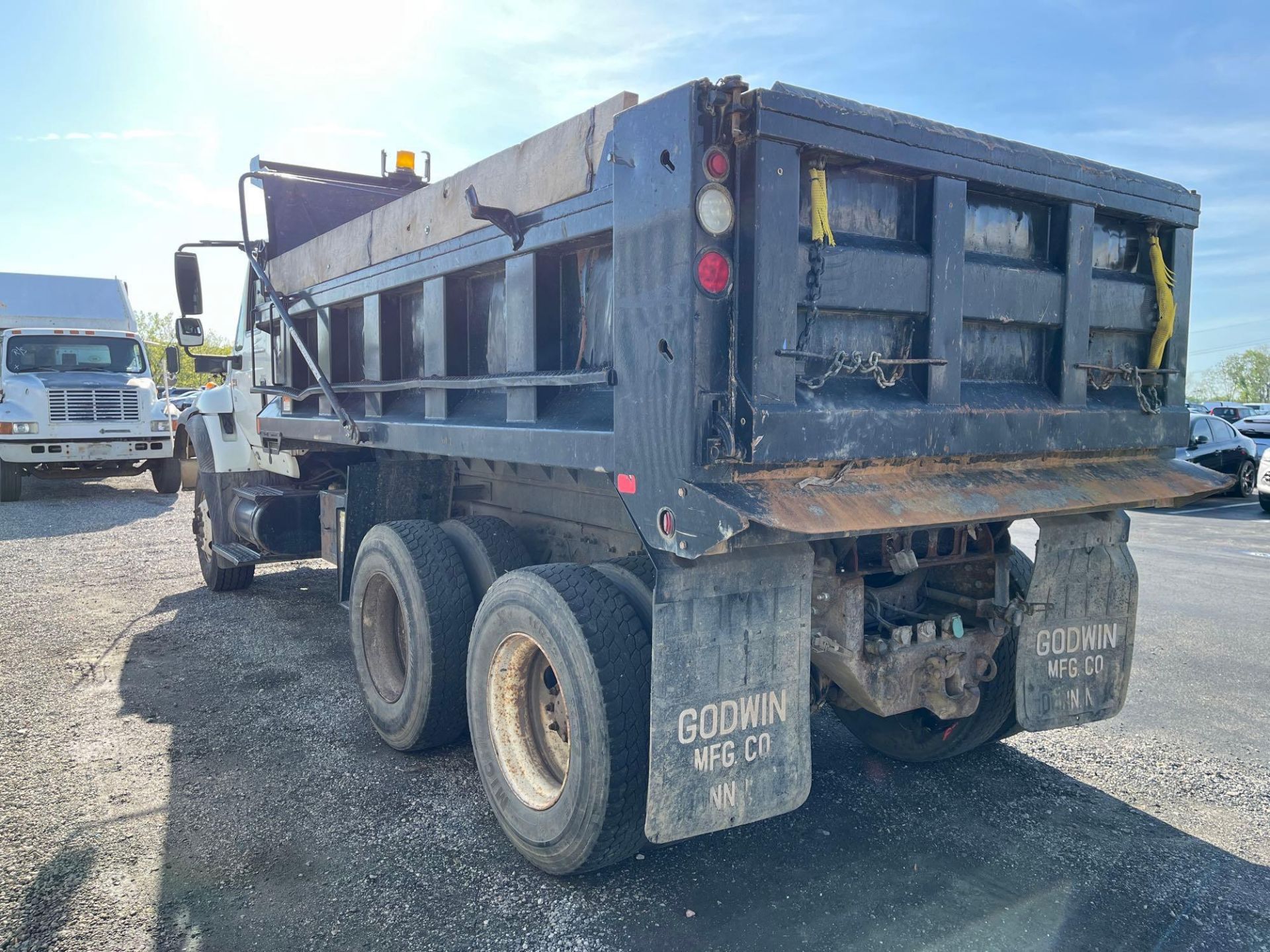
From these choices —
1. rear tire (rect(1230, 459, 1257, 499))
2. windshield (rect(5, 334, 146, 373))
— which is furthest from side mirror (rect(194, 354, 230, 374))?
rear tire (rect(1230, 459, 1257, 499))

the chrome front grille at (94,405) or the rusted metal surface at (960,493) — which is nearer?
the rusted metal surface at (960,493)

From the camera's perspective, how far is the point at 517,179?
3.33 meters

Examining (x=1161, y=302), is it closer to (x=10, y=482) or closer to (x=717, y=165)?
(x=717, y=165)

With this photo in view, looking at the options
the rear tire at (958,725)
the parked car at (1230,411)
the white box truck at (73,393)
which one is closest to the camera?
the rear tire at (958,725)

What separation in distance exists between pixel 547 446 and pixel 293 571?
6325 mm

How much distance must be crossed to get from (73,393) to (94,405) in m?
0.33

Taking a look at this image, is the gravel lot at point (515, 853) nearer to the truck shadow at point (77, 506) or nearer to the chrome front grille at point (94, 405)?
the truck shadow at point (77, 506)

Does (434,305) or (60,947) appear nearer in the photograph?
(60,947)

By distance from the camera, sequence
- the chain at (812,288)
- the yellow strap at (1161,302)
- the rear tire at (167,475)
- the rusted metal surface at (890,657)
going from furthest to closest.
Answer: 1. the rear tire at (167,475)
2. the yellow strap at (1161,302)
3. the rusted metal surface at (890,657)
4. the chain at (812,288)

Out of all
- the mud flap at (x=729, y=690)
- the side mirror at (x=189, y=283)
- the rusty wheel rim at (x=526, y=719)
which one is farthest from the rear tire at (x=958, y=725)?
the side mirror at (x=189, y=283)

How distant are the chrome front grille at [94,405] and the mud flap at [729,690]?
1417 centimetres

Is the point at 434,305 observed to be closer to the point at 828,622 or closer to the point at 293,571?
the point at 828,622

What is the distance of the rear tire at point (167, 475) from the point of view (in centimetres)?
1516

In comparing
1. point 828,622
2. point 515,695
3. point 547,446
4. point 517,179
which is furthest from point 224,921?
point 517,179
